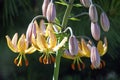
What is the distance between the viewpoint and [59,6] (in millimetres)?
3068

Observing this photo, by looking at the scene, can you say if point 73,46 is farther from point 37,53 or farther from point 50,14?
point 37,53

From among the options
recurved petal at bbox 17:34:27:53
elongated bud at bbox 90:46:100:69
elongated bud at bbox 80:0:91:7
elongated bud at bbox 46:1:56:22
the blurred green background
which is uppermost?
elongated bud at bbox 80:0:91:7

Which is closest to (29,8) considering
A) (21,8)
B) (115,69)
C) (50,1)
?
(21,8)

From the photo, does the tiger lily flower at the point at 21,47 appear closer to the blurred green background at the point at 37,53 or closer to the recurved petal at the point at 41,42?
the recurved petal at the point at 41,42

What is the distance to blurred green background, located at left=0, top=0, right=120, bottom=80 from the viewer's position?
122 inches

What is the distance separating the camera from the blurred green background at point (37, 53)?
3098 millimetres

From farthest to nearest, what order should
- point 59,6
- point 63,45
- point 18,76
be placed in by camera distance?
point 18,76 < point 59,6 < point 63,45

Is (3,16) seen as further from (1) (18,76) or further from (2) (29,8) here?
(1) (18,76)

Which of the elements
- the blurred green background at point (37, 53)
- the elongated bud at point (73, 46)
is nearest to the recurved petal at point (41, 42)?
the elongated bud at point (73, 46)

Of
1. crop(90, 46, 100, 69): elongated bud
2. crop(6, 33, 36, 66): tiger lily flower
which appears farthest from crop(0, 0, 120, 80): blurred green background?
crop(90, 46, 100, 69): elongated bud

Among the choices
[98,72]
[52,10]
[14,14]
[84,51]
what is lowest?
[98,72]

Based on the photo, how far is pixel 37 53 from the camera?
10.6 ft

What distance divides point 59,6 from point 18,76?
0.51 meters

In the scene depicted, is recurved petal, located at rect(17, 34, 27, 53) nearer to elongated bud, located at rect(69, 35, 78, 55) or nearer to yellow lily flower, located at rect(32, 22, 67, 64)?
yellow lily flower, located at rect(32, 22, 67, 64)
